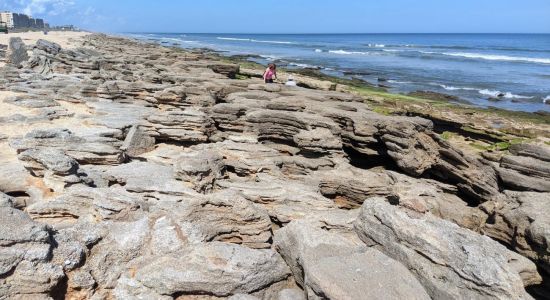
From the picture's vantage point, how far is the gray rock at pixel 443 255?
6.17m

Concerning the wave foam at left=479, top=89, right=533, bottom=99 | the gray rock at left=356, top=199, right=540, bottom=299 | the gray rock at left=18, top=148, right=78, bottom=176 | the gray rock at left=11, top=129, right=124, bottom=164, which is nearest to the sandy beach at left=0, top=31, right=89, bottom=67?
the gray rock at left=11, top=129, right=124, bottom=164

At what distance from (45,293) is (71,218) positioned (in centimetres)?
298

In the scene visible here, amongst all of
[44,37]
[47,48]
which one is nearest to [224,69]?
[47,48]

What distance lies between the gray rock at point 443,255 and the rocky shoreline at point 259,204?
22 millimetres

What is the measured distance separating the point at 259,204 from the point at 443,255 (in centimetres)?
445

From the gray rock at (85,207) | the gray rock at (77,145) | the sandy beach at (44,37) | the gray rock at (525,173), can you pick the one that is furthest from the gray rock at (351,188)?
the sandy beach at (44,37)

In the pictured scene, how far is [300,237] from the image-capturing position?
7.30 meters

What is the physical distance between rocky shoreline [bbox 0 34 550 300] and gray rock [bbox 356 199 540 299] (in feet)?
0.07

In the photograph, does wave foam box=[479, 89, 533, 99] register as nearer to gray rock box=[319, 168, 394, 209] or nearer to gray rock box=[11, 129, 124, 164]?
gray rock box=[319, 168, 394, 209]

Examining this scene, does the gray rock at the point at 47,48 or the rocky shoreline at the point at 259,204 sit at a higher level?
the gray rock at the point at 47,48

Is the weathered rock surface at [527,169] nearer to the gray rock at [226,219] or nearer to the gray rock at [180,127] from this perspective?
the gray rock at [226,219]

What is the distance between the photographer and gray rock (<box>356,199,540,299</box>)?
20.3ft

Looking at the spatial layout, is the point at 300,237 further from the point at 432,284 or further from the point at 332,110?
the point at 332,110

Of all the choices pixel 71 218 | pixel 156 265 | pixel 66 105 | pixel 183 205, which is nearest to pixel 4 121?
pixel 66 105
